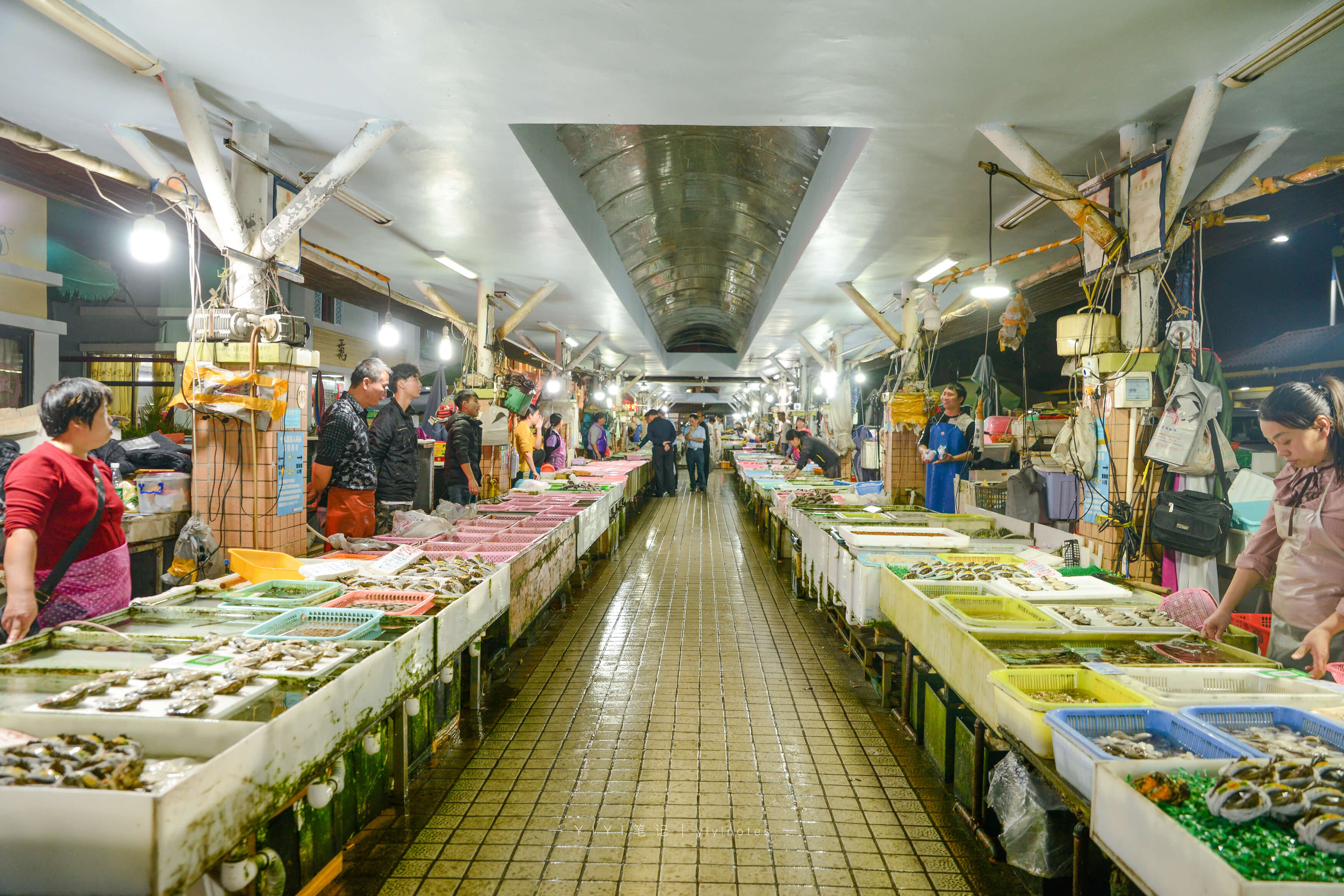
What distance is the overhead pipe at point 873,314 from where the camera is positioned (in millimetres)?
9453

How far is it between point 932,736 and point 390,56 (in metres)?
4.64

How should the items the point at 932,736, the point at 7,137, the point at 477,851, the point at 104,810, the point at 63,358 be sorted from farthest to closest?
the point at 63,358
the point at 7,137
the point at 932,736
the point at 477,851
the point at 104,810

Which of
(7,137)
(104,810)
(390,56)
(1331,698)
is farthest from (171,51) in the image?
(1331,698)

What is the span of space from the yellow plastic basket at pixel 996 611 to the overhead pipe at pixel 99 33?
4.98 meters

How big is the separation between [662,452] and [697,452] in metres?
1.35

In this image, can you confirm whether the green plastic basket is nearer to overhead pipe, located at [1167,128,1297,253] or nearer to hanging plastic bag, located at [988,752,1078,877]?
hanging plastic bag, located at [988,752,1078,877]

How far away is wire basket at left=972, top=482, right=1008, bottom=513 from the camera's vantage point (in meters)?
6.88

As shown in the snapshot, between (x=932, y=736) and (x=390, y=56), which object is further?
(x=390, y=56)

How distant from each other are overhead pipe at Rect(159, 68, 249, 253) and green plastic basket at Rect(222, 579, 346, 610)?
2.45 meters

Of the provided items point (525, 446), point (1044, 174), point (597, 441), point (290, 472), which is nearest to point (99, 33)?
point (290, 472)

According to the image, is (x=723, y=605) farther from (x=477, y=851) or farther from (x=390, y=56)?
(x=390, y=56)

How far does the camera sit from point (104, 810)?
1449 mm

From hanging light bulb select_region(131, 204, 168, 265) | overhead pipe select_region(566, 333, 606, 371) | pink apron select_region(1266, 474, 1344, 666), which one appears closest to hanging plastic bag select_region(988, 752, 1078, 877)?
pink apron select_region(1266, 474, 1344, 666)

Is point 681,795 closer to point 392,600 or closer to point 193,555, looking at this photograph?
point 392,600
